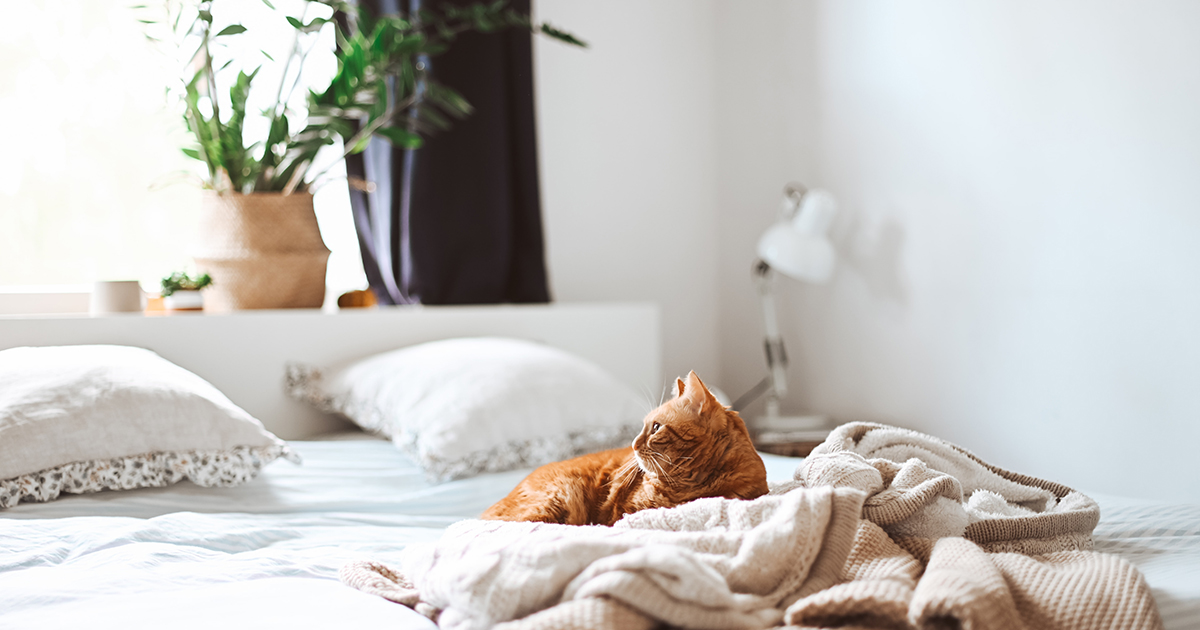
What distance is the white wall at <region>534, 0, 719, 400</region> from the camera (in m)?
2.39

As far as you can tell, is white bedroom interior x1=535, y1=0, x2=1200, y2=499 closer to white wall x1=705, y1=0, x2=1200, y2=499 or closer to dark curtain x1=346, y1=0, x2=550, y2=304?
white wall x1=705, y1=0, x2=1200, y2=499

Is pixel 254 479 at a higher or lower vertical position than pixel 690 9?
lower

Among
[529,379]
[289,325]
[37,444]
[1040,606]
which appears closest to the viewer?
[1040,606]

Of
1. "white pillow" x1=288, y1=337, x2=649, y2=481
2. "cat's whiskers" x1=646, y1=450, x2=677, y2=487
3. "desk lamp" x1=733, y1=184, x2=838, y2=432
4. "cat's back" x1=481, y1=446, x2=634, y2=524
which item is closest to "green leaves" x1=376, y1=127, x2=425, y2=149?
"white pillow" x1=288, y1=337, x2=649, y2=481

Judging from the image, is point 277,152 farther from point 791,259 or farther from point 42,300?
point 791,259

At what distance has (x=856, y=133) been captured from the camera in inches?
84.6

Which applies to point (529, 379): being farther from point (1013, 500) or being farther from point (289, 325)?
point (1013, 500)

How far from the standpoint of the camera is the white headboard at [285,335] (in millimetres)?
1445

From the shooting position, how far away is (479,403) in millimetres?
1346

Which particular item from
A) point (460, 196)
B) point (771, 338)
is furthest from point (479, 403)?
point (771, 338)

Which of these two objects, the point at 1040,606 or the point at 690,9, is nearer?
the point at 1040,606

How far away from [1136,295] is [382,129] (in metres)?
1.61

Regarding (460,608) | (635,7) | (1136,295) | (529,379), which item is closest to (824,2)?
(635,7)

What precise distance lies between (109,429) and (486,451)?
54 cm
